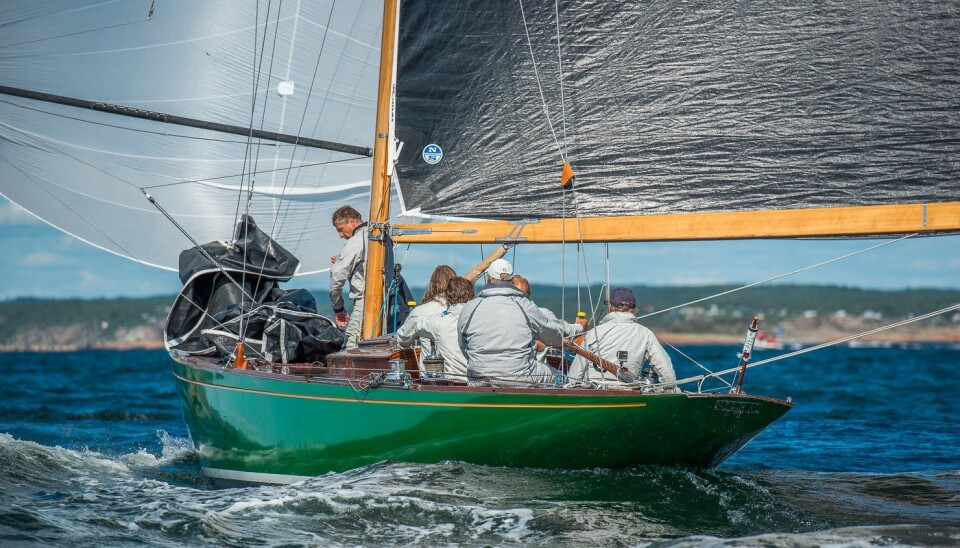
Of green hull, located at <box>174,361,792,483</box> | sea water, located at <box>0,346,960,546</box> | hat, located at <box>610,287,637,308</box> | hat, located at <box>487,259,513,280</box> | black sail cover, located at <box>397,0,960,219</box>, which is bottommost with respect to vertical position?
sea water, located at <box>0,346,960,546</box>

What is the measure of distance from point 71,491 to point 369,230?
10.9 feet

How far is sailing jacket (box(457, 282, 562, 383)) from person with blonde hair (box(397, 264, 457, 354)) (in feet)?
1.79

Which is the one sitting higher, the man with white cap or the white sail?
the white sail

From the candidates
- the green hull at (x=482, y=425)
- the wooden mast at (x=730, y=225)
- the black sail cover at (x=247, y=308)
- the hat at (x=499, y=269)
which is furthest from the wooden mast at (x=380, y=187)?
the hat at (x=499, y=269)

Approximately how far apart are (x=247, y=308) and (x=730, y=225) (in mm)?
4662

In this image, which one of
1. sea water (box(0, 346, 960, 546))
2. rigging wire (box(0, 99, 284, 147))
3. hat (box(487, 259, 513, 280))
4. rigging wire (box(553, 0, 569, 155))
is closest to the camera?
sea water (box(0, 346, 960, 546))

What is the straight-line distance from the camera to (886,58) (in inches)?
312

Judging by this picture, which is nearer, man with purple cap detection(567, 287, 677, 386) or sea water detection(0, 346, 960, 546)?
sea water detection(0, 346, 960, 546)

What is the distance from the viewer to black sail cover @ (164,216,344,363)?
9508mm

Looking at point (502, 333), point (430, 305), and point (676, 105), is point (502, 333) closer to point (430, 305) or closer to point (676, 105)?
point (430, 305)

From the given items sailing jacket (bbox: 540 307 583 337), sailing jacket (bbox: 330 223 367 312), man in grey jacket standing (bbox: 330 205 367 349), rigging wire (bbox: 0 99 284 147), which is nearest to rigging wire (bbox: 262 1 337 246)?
rigging wire (bbox: 0 99 284 147)

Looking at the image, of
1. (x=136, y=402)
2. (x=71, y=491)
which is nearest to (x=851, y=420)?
(x=71, y=491)

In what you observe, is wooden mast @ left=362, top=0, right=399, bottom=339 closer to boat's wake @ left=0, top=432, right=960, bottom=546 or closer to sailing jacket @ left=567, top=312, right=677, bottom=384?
boat's wake @ left=0, top=432, right=960, bottom=546

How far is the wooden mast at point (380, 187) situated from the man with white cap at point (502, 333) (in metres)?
1.76
